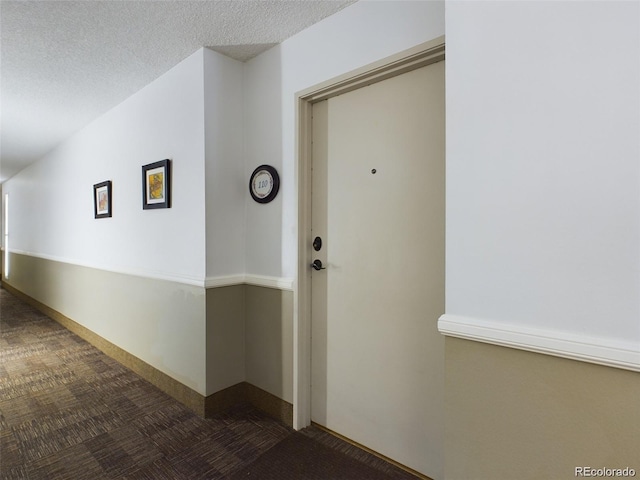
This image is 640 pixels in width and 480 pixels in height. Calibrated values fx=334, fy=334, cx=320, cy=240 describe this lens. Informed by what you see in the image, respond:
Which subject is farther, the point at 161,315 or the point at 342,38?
the point at 161,315

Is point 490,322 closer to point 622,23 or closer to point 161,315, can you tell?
point 622,23

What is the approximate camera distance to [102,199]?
11.4 feet

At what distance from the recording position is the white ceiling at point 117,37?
183 cm

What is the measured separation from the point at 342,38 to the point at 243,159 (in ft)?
3.41


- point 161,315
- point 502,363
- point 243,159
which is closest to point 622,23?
point 502,363

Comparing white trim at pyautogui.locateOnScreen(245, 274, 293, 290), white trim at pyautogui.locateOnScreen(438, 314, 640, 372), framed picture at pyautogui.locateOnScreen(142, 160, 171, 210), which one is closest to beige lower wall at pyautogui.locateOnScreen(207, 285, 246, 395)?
white trim at pyautogui.locateOnScreen(245, 274, 293, 290)

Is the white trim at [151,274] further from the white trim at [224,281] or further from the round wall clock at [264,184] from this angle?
the round wall clock at [264,184]

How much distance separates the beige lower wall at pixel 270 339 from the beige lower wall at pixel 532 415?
1179 mm

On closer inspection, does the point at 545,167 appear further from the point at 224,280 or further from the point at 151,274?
the point at 151,274

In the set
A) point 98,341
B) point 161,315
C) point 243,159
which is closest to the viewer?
point 243,159

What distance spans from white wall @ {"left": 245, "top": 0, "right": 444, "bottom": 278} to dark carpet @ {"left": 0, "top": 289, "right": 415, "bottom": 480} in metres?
1.00

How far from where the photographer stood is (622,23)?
90 centimetres

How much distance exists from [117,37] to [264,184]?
127 centimetres

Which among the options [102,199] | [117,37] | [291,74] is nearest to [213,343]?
[291,74]
